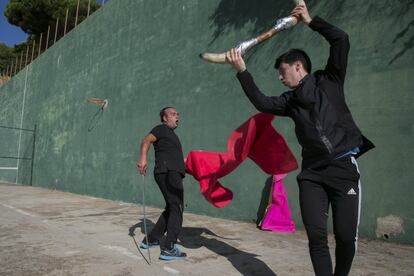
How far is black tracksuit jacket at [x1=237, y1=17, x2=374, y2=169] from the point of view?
2889 mm

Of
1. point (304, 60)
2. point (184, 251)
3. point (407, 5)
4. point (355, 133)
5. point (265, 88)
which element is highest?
point (407, 5)

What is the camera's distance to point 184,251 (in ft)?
16.0

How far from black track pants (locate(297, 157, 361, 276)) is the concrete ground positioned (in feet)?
3.74

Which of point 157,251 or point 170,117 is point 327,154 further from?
point 157,251

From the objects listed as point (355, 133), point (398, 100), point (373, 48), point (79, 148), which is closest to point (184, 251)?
→ point (355, 133)

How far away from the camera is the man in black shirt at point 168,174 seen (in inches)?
181

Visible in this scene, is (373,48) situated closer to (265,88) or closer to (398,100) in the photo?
(398,100)

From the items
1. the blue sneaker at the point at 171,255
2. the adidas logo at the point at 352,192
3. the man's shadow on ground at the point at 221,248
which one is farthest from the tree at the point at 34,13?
the adidas logo at the point at 352,192

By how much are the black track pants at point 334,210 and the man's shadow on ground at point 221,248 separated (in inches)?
46.1

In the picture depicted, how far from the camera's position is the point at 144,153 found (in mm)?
4715

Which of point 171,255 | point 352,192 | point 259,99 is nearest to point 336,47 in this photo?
point 259,99

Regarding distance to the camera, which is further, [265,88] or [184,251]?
[265,88]

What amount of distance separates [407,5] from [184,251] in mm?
4178

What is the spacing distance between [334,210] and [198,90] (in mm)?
6343
